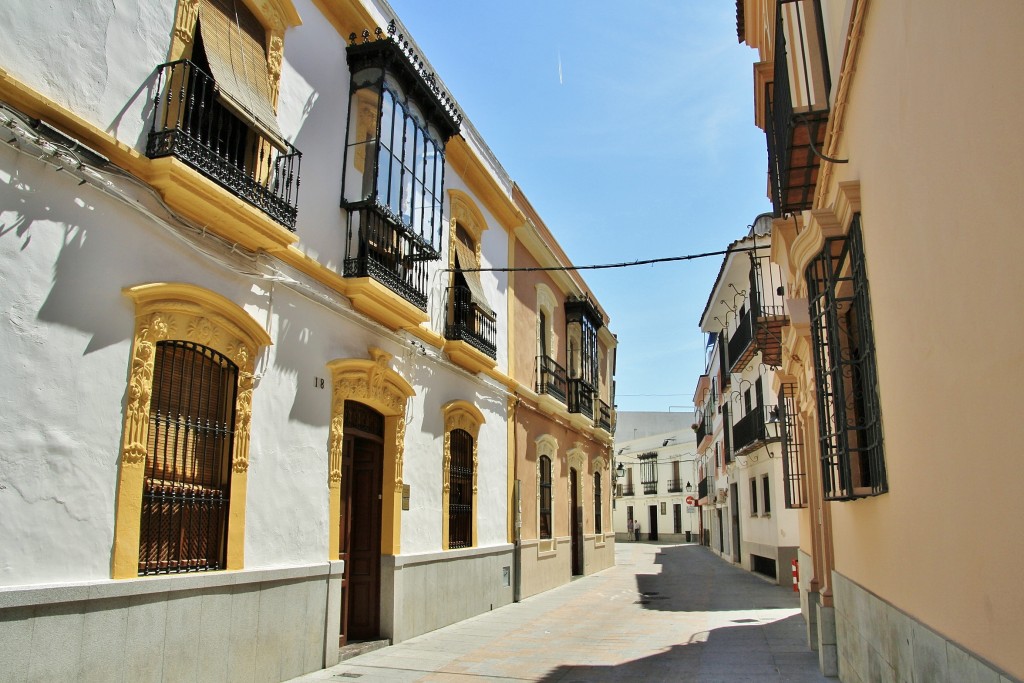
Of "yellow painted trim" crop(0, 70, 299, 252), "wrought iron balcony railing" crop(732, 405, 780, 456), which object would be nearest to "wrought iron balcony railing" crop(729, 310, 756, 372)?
"wrought iron balcony railing" crop(732, 405, 780, 456)

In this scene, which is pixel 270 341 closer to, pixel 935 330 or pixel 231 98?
pixel 231 98

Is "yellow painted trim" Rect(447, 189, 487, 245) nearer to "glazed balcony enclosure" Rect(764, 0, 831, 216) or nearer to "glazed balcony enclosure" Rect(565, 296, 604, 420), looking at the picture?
"glazed balcony enclosure" Rect(764, 0, 831, 216)

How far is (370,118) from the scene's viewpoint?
9.26 metres

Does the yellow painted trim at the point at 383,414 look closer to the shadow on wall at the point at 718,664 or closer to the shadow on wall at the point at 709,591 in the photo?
the shadow on wall at the point at 718,664

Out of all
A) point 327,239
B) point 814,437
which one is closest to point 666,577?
point 814,437

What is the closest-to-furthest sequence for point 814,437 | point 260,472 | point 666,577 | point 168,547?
point 168,547 → point 260,472 → point 814,437 → point 666,577

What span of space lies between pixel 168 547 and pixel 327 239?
368 centimetres

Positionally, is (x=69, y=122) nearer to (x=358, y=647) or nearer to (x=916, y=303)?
(x=916, y=303)

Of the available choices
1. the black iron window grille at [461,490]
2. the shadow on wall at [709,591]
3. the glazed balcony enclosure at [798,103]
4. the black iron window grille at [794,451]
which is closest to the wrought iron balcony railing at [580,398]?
the shadow on wall at [709,591]

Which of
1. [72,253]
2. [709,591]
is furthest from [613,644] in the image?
[709,591]

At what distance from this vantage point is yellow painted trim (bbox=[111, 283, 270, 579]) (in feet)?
18.0

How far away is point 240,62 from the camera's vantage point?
23.1 ft

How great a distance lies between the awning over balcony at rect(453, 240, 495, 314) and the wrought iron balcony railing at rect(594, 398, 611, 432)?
9.70 metres

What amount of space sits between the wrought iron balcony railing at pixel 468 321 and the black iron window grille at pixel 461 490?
1.43 meters
